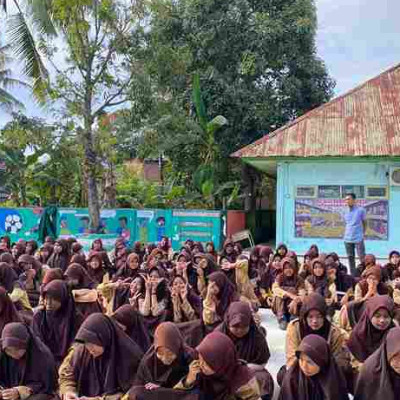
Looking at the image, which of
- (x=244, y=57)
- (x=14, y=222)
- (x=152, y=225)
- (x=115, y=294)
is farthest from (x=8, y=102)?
(x=115, y=294)

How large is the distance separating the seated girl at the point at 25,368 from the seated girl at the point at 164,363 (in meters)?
0.53

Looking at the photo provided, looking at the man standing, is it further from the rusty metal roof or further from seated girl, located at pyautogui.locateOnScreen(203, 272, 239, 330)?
seated girl, located at pyautogui.locateOnScreen(203, 272, 239, 330)

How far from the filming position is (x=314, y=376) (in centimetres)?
293

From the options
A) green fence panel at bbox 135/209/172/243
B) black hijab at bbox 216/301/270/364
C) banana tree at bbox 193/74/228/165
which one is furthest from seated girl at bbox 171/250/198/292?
banana tree at bbox 193/74/228/165

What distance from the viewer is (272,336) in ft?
17.7

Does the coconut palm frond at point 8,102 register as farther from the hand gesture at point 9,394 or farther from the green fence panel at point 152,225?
the hand gesture at point 9,394

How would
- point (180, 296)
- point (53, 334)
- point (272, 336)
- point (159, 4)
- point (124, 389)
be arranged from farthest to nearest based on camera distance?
point (159, 4) → point (272, 336) → point (180, 296) → point (53, 334) → point (124, 389)

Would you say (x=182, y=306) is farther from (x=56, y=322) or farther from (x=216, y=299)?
(x=56, y=322)

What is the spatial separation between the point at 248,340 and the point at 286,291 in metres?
2.22

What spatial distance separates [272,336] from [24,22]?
334 inches

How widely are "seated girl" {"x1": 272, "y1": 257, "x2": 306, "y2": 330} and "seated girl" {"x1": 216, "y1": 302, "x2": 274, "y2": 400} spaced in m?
1.80

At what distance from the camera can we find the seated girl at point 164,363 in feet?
9.76

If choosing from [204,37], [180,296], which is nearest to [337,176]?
[204,37]

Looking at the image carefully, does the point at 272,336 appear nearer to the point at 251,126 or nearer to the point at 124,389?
the point at 124,389
